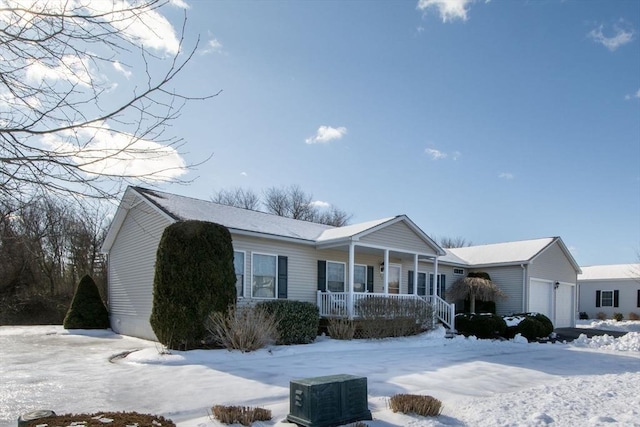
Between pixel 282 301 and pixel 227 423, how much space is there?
27.4 ft

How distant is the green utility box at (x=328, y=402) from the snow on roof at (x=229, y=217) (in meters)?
9.18

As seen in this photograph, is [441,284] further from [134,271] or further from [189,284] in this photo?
[189,284]

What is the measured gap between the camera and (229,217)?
16.1m

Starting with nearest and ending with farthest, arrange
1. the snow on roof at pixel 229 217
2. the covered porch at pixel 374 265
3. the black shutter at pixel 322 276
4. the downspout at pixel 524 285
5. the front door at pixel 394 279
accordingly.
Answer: the snow on roof at pixel 229 217
the covered porch at pixel 374 265
the black shutter at pixel 322 276
the front door at pixel 394 279
the downspout at pixel 524 285

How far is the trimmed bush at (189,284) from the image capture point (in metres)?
11.9

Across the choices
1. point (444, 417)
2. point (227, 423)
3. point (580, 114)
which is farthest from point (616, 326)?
point (227, 423)

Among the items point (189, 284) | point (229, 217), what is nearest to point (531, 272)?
point (229, 217)

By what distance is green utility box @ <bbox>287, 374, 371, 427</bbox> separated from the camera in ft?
18.1

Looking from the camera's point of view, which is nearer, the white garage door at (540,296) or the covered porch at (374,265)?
the covered porch at (374,265)

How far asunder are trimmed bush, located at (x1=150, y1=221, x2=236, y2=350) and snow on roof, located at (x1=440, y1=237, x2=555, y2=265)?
1377 cm

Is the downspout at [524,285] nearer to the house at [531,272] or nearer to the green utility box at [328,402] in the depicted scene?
the house at [531,272]

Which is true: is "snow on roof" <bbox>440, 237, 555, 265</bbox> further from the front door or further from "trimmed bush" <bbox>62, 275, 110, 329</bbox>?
"trimmed bush" <bbox>62, 275, 110, 329</bbox>

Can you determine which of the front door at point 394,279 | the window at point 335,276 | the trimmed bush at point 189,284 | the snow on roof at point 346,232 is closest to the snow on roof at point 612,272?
the front door at point 394,279

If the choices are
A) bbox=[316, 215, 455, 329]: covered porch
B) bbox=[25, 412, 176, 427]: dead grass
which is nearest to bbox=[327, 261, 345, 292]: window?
bbox=[316, 215, 455, 329]: covered porch
